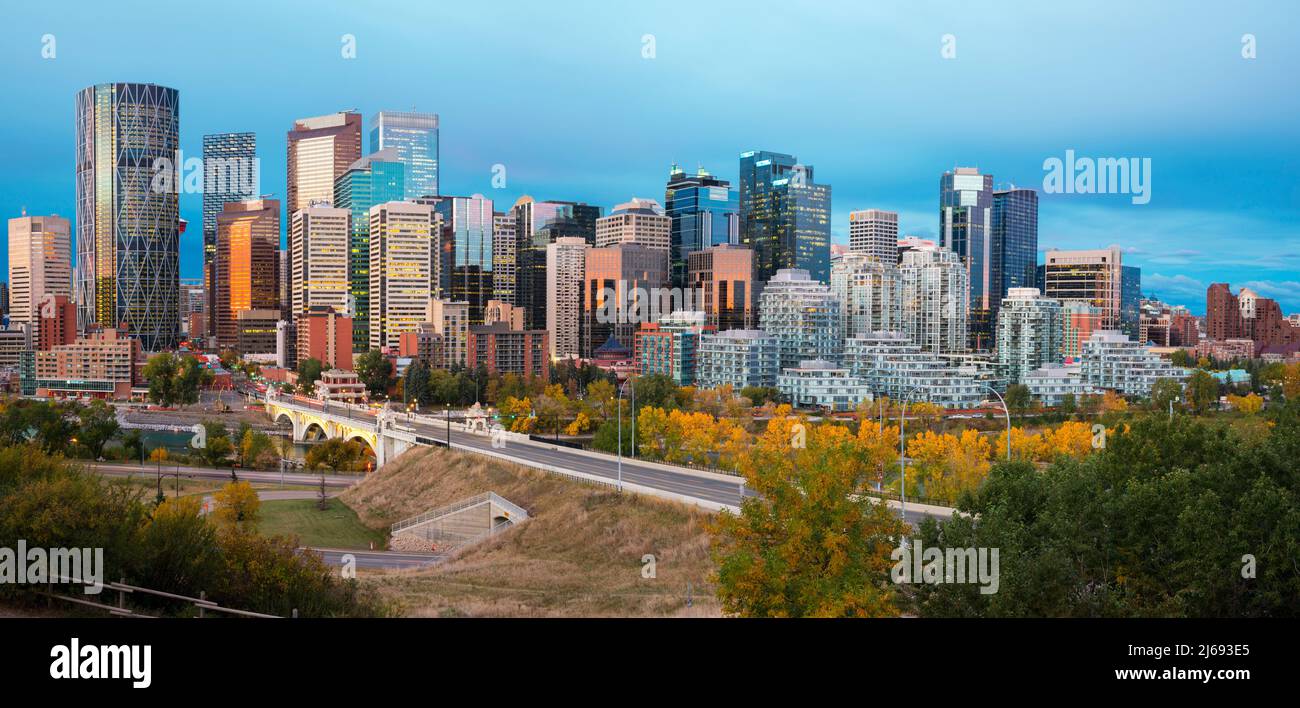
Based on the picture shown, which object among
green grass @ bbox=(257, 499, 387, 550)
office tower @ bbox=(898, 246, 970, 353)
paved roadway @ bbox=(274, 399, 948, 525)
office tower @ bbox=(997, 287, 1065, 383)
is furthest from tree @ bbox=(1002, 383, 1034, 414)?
green grass @ bbox=(257, 499, 387, 550)

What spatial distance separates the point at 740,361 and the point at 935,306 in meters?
50.7

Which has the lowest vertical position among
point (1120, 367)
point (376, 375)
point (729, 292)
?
point (376, 375)

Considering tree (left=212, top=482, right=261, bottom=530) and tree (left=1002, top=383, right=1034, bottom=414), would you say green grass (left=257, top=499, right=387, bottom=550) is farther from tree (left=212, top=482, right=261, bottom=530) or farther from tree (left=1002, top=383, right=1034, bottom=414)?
tree (left=1002, top=383, right=1034, bottom=414)

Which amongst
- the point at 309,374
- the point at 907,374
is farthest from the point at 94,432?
the point at 309,374

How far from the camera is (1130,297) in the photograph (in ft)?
525

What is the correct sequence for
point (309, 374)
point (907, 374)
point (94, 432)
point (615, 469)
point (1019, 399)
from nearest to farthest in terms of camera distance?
1. point (615, 469)
2. point (94, 432)
3. point (1019, 399)
4. point (907, 374)
5. point (309, 374)

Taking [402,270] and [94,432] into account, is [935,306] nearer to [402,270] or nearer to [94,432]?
[402,270]

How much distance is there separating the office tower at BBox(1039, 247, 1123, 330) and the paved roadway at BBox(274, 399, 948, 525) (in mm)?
112809

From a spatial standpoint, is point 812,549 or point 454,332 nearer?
point 812,549

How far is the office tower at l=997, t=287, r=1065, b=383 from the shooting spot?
13012cm

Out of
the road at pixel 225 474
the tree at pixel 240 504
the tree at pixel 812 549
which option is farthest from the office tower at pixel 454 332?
the tree at pixel 812 549
